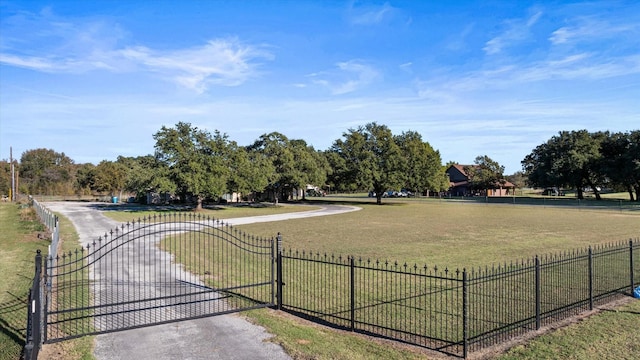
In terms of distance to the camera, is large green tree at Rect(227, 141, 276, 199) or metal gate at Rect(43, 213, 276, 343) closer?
metal gate at Rect(43, 213, 276, 343)

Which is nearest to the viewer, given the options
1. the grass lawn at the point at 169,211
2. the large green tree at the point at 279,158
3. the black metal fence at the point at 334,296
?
the black metal fence at the point at 334,296

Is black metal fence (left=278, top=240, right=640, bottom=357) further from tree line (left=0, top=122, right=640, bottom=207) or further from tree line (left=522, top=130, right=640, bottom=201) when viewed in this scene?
tree line (left=522, top=130, right=640, bottom=201)

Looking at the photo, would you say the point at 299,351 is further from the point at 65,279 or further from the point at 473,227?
the point at 473,227

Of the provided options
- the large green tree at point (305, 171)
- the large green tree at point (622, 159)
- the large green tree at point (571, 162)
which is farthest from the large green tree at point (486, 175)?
the large green tree at point (305, 171)

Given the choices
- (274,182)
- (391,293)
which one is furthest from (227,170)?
(391,293)

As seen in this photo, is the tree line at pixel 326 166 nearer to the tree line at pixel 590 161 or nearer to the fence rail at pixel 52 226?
the tree line at pixel 590 161

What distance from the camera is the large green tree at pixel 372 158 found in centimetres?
5581

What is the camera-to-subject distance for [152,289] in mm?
10500

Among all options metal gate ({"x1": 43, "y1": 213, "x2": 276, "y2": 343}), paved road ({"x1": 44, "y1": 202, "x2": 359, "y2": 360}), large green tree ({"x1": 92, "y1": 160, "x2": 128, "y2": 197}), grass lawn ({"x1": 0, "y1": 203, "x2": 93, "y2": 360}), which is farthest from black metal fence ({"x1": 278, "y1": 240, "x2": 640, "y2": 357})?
large green tree ({"x1": 92, "y1": 160, "x2": 128, "y2": 197})

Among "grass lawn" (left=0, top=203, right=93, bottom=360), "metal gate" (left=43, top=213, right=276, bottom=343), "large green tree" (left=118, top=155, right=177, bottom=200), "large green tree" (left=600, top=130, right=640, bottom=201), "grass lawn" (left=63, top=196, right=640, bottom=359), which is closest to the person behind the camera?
"grass lawn" (left=0, top=203, right=93, bottom=360)

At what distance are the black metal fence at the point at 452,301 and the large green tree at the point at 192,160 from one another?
99.0ft

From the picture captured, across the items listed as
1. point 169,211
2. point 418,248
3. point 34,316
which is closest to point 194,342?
point 34,316

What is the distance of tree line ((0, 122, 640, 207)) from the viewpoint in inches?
1672

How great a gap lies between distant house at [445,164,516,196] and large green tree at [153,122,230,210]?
67.0 meters
